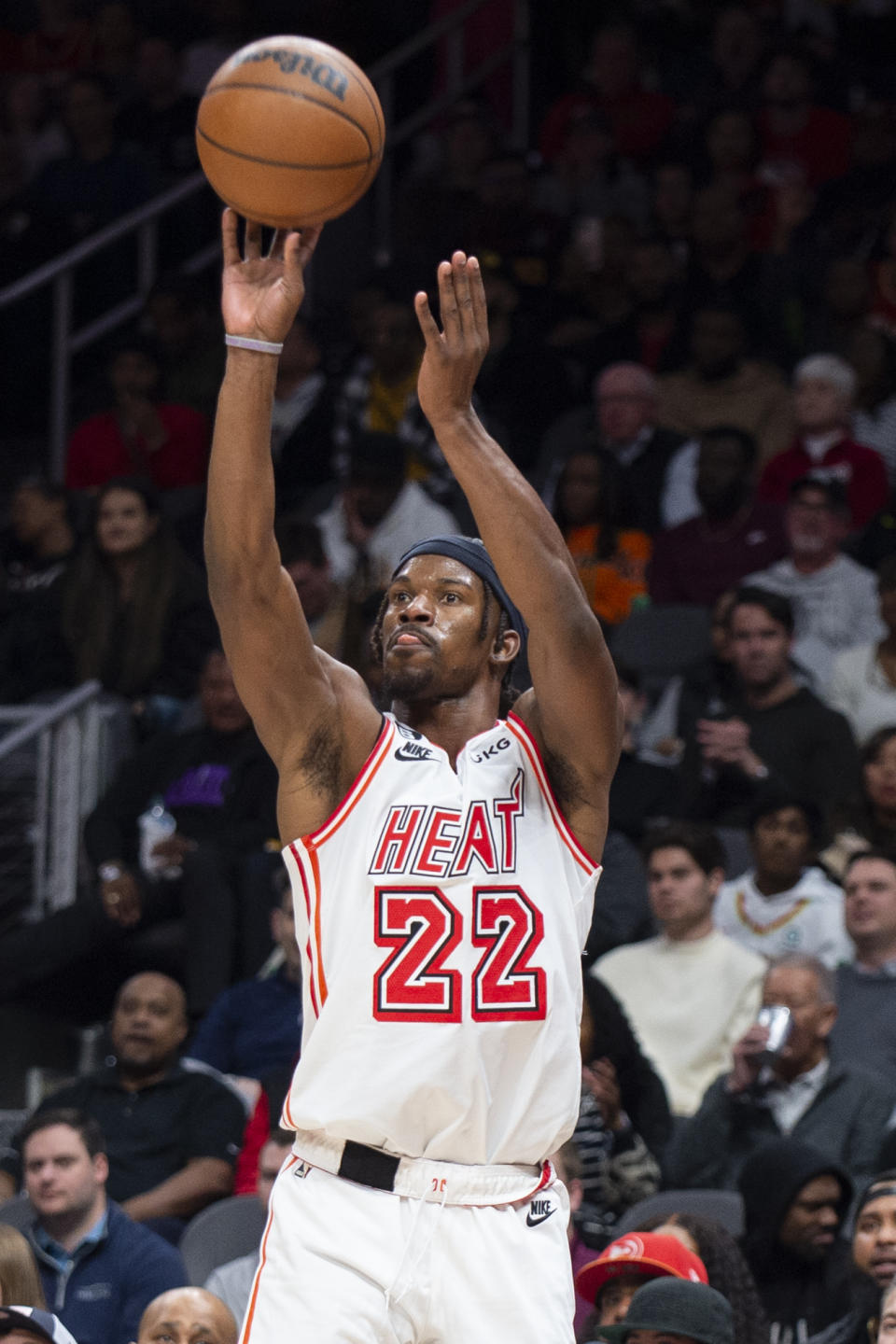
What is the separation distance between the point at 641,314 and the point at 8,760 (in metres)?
4.50

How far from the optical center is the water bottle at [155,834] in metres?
8.95

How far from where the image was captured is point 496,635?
4320 mm

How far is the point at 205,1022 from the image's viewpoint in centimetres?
806

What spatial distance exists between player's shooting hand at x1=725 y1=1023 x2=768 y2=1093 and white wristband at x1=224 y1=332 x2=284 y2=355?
370 cm

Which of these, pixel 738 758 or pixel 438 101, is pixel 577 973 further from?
pixel 438 101

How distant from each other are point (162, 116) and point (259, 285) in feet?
33.2

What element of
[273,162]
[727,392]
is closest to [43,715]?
[727,392]

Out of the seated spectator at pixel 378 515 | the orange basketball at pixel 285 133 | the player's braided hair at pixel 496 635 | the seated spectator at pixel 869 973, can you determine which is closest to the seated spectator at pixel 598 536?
the seated spectator at pixel 378 515

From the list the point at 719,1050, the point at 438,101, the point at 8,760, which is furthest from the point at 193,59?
the point at 719,1050

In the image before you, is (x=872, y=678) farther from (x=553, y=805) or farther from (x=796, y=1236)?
(x=553, y=805)

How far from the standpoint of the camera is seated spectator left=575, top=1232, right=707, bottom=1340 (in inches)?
215

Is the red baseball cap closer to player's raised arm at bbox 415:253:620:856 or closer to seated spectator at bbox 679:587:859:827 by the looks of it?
player's raised arm at bbox 415:253:620:856

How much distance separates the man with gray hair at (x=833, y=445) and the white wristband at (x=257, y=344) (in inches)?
255

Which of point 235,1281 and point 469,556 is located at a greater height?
point 469,556
